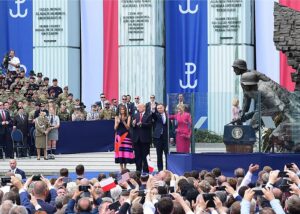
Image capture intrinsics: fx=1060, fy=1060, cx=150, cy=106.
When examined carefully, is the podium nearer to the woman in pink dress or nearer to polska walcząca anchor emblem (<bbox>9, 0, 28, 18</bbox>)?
the woman in pink dress

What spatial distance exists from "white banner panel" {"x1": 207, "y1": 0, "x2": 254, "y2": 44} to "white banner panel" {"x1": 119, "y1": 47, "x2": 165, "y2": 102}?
2.01 meters

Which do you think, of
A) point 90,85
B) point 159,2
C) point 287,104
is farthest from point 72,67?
point 287,104

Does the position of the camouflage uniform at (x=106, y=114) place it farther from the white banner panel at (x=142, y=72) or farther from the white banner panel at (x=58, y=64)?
the white banner panel at (x=58, y=64)

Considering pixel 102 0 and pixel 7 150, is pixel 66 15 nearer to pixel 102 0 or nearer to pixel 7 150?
pixel 102 0

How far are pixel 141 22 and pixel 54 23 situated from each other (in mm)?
3060

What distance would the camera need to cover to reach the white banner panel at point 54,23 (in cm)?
3597

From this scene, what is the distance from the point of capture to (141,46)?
35.5 metres

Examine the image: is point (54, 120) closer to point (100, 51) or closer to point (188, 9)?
point (100, 51)

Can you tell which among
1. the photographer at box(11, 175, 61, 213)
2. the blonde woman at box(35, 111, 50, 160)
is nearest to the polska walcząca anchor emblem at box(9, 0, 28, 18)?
the blonde woman at box(35, 111, 50, 160)

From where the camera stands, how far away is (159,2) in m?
35.4

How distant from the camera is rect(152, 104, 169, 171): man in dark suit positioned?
79.2ft

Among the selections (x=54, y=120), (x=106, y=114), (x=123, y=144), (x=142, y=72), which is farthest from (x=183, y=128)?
(x=142, y=72)

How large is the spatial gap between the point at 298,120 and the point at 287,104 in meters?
0.44

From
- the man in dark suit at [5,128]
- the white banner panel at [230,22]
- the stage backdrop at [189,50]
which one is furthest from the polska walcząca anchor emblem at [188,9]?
the man in dark suit at [5,128]
